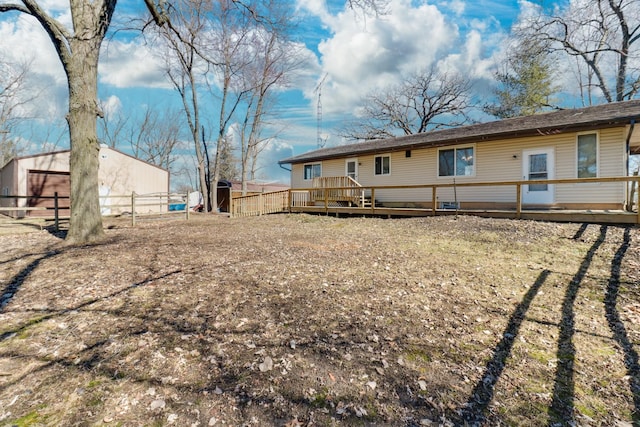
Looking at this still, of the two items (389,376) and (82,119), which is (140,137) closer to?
(82,119)

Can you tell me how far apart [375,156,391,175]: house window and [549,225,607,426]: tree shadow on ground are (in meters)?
11.1

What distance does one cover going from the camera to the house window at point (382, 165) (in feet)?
49.9

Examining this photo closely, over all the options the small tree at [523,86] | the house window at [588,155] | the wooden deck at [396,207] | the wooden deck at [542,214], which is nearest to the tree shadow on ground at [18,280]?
the wooden deck at [396,207]

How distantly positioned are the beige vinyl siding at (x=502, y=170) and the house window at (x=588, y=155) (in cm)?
12

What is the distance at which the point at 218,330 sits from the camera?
3.29 meters

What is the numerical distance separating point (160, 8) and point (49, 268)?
715cm

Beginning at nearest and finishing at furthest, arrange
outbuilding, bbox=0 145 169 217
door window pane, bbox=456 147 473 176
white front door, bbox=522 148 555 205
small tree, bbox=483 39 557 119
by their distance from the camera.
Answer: white front door, bbox=522 148 555 205 < door window pane, bbox=456 147 473 176 < outbuilding, bbox=0 145 169 217 < small tree, bbox=483 39 557 119

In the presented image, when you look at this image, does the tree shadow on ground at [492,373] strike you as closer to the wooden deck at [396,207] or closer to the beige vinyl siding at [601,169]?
the wooden deck at [396,207]

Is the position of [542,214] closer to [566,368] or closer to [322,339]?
[566,368]

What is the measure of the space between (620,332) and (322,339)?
122 inches

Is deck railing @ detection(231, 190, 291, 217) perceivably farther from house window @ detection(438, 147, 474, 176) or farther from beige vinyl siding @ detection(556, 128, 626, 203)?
beige vinyl siding @ detection(556, 128, 626, 203)

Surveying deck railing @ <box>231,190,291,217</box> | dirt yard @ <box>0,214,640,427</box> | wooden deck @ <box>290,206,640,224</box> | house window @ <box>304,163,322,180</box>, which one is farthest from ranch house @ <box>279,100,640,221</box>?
dirt yard @ <box>0,214,640,427</box>

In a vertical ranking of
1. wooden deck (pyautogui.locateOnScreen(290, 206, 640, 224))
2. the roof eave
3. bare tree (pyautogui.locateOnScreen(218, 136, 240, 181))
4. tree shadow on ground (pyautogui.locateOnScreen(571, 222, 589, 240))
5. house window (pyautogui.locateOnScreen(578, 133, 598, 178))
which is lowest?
tree shadow on ground (pyautogui.locateOnScreen(571, 222, 589, 240))

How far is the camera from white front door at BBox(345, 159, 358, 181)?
16.5 m
